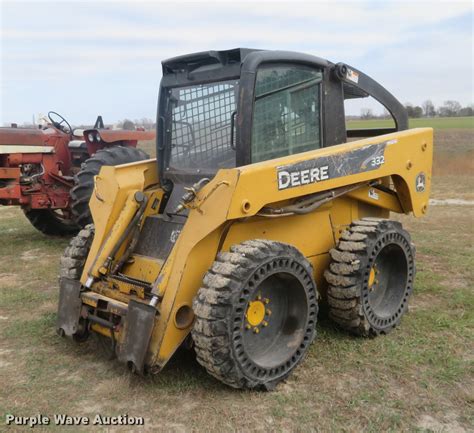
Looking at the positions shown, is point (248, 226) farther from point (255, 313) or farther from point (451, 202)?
point (451, 202)

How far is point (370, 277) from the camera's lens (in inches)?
179

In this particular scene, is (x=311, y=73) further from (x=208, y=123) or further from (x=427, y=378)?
(x=427, y=378)

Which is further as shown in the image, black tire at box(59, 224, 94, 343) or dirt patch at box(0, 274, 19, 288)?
dirt patch at box(0, 274, 19, 288)

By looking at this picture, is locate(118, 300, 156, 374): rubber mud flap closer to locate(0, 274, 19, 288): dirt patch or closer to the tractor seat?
locate(0, 274, 19, 288): dirt patch

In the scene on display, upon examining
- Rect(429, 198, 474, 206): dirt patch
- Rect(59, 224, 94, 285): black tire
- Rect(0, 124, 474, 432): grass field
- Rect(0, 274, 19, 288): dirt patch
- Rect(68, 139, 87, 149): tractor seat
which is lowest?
Rect(429, 198, 474, 206): dirt patch

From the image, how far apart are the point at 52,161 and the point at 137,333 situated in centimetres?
593

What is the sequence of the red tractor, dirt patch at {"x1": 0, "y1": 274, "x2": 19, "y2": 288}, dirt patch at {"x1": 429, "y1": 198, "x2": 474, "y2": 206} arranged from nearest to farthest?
1. dirt patch at {"x1": 0, "y1": 274, "x2": 19, "y2": 288}
2. the red tractor
3. dirt patch at {"x1": 429, "y1": 198, "x2": 474, "y2": 206}

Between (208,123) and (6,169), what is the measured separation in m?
5.00

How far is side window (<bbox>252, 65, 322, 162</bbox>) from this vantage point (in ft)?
13.5

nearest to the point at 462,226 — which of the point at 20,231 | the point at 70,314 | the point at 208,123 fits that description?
the point at 208,123

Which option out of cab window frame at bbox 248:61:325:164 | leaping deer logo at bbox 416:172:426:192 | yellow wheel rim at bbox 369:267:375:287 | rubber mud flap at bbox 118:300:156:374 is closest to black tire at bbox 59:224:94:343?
rubber mud flap at bbox 118:300:156:374

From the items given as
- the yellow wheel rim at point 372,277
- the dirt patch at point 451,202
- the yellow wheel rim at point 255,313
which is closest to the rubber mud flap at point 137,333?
the yellow wheel rim at point 255,313

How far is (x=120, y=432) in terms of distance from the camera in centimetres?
320

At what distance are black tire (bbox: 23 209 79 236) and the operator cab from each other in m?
5.10
